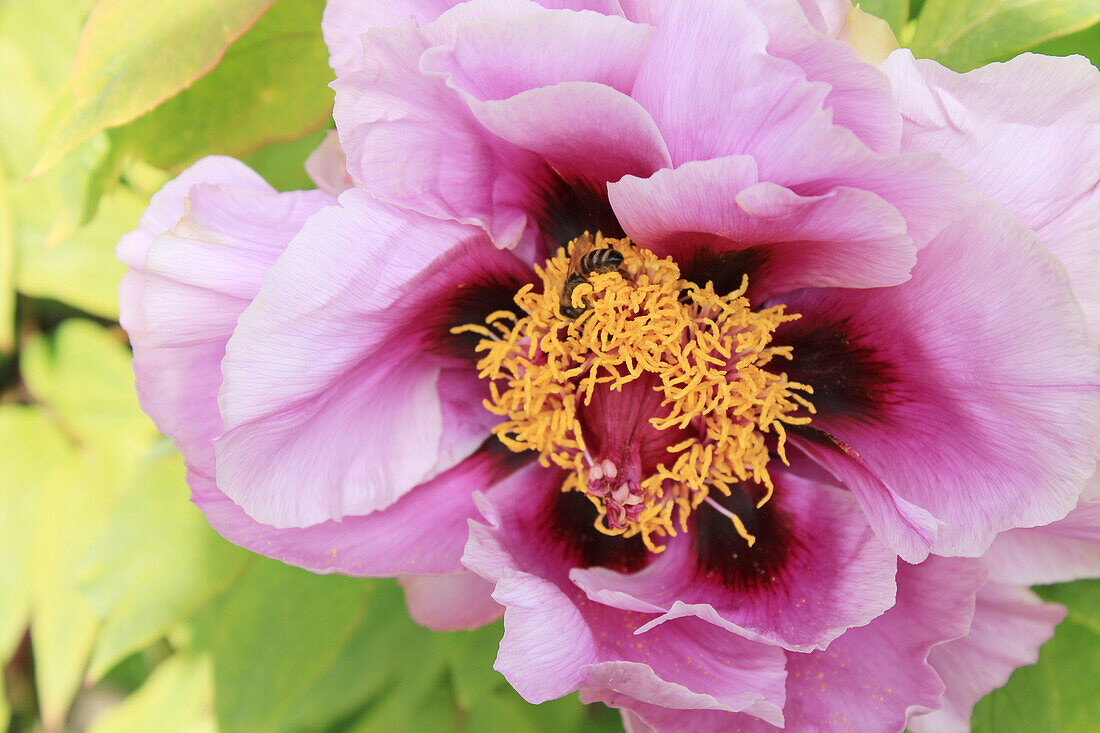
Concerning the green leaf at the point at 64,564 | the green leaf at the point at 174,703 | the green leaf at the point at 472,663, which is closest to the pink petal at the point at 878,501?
the green leaf at the point at 472,663

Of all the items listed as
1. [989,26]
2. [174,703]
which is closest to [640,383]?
[989,26]

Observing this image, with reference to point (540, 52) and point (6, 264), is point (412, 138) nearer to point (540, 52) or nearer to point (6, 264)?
point (540, 52)

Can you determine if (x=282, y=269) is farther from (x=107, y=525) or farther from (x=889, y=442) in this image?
(x=107, y=525)

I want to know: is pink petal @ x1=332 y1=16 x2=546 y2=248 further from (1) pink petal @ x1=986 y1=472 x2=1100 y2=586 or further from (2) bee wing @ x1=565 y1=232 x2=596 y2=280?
(1) pink petal @ x1=986 y1=472 x2=1100 y2=586

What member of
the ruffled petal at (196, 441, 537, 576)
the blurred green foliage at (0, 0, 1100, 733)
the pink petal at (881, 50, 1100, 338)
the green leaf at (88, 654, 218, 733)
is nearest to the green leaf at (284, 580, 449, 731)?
the blurred green foliage at (0, 0, 1100, 733)

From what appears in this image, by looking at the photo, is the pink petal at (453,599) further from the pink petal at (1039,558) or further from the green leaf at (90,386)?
the green leaf at (90,386)
